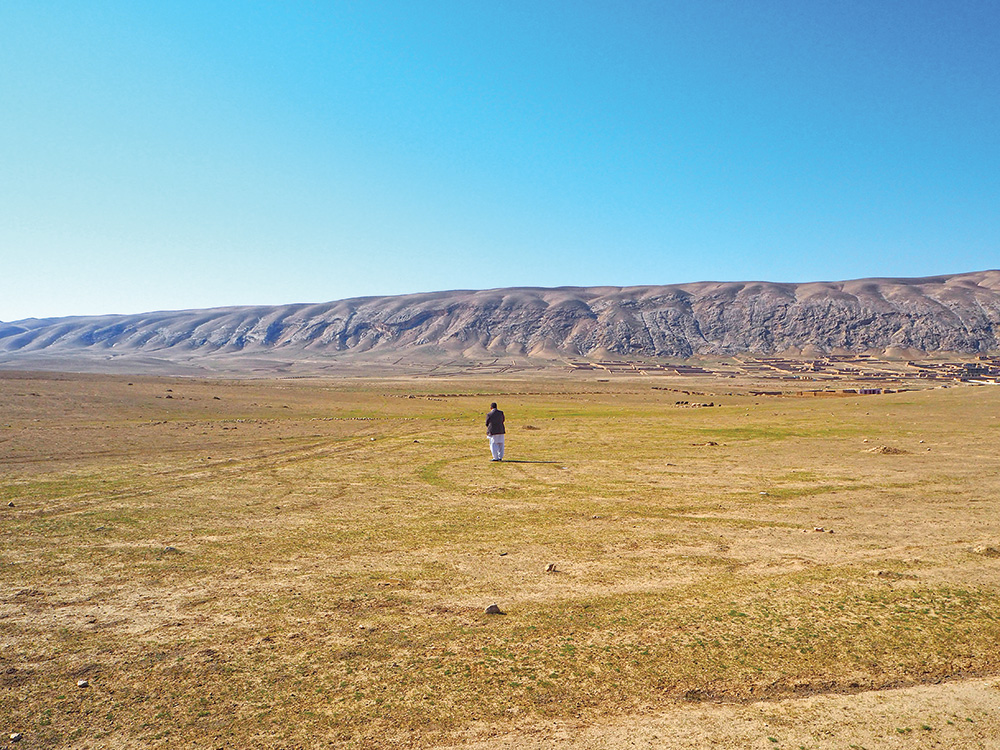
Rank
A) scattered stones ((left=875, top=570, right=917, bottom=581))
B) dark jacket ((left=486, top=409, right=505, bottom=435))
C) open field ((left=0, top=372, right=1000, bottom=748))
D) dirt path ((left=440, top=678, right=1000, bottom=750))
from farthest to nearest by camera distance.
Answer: dark jacket ((left=486, top=409, right=505, bottom=435)), scattered stones ((left=875, top=570, right=917, bottom=581)), open field ((left=0, top=372, right=1000, bottom=748)), dirt path ((left=440, top=678, right=1000, bottom=750))

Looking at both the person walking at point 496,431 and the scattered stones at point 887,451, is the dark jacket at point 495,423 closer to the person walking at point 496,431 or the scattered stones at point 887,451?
the person walking at point 496,431

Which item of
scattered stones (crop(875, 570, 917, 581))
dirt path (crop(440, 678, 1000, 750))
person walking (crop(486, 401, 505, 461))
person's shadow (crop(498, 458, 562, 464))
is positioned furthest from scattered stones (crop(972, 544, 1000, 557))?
person walking (crop(486, 401, 505, 461))

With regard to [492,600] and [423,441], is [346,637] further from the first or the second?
[423,441]

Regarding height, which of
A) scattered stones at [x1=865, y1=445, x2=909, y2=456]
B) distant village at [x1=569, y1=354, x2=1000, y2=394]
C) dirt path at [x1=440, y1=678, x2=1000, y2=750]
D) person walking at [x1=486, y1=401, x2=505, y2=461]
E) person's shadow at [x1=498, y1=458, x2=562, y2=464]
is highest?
person walking at [x1=486, y1=401, x2=505, y2=461]

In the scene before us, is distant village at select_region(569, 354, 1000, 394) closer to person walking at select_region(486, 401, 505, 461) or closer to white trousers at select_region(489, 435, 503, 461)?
white trousers at select_region(489, 435, 503, 461)

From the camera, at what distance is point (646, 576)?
10.2 metres

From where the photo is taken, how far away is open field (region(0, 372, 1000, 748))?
6238mm

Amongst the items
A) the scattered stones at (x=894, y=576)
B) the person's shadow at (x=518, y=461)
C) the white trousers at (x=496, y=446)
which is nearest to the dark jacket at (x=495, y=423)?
the white trousers at (x=496, y=446)

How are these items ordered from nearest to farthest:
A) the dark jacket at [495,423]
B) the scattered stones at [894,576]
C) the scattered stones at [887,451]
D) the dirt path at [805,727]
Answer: the dirt path at [805,727] < the scattered stones at [894,576] < the dark jacket at [495,423] < the scattered stones at [887,451]

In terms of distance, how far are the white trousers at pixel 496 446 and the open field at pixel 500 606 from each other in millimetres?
2462

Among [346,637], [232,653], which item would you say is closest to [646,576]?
[346,637]

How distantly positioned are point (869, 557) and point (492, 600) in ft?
23.3

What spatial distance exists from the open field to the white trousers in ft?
8.08

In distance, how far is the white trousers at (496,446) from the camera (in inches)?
907
